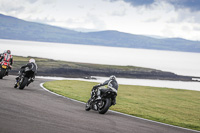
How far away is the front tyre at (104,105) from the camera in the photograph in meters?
14.4

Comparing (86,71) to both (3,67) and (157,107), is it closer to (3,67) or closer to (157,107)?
(3,67)

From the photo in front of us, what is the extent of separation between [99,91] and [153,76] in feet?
278

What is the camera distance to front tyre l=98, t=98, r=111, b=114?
1441 cm

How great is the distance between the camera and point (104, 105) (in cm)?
1457

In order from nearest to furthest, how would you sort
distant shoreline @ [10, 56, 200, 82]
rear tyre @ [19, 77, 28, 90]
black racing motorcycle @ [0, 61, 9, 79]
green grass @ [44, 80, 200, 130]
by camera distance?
green grass @ [44, 80, 200, 130]
rear tyre @ [19, 77, 28, 90]
black racing motorcycle @ [0, 61, 9, 79]
distant shoreline @ [10, 56, 200, 82]

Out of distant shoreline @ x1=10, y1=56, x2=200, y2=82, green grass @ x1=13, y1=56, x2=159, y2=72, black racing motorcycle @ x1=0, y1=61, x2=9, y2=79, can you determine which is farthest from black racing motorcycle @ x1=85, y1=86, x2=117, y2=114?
green grass @ x1=13, y1=56, x2=159, y2=72

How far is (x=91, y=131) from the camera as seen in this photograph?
1019cm

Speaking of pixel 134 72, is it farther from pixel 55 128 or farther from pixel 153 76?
pixel 55 128

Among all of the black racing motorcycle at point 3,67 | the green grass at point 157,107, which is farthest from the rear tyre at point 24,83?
the black racing motorcycle at point 3,67

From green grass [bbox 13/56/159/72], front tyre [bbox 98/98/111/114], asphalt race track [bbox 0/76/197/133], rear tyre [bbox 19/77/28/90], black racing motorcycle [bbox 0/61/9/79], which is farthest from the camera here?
green grass [bbox 13/56/159/72]

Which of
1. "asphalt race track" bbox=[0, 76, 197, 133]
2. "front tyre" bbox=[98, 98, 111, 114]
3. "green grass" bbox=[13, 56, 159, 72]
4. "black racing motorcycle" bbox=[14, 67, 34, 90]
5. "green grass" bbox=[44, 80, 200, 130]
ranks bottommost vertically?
"green grass" bbox=[44, 80, 200, 130]

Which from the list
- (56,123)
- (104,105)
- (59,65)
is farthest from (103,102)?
(59,65)

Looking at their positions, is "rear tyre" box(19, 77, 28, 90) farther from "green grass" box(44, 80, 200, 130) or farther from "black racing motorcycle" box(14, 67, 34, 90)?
"green grass" box(44, 80, 200, 130)

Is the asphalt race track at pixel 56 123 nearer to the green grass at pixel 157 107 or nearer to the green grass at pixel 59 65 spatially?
the green grass at pixel 157 107
